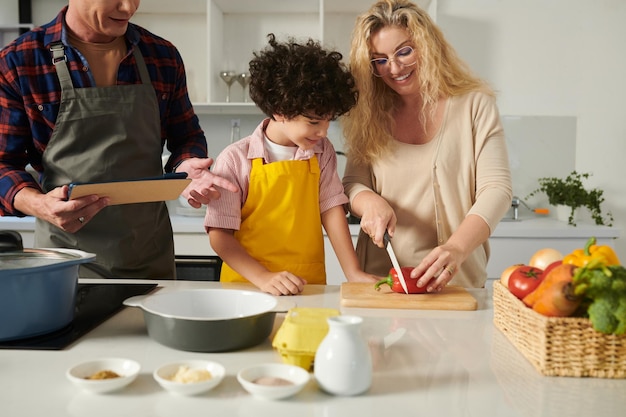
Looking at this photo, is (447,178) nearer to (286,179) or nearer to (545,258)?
(286,179)

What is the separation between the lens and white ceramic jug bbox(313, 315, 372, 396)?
0.78 metres

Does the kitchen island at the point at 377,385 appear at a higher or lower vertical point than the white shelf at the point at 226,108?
lower

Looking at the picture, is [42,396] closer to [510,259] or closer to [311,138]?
[311,138]

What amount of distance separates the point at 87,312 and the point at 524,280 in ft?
2.63

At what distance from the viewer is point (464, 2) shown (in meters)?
3.21

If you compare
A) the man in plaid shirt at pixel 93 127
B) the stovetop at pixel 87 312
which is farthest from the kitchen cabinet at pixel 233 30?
the stovetop at pixel 87 312

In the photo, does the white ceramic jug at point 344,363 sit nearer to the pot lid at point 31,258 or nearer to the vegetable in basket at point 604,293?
the vegetable in basket at point 604,293

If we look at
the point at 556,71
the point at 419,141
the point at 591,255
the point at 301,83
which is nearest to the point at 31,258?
the point at 301,83

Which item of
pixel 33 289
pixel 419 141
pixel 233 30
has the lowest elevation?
pixel 33 289

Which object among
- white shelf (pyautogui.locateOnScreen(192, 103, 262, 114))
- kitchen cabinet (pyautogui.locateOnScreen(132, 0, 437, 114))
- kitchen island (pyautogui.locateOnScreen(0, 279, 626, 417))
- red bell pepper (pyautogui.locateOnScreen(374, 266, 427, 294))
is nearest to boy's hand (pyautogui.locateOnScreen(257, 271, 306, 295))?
red bell pepper (pyautogui.locateOnScreen(374, 266, 427, 294))

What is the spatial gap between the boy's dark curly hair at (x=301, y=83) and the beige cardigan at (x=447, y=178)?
0.26m

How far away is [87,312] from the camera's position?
3.81 ft

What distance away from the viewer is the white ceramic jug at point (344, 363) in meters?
0.78

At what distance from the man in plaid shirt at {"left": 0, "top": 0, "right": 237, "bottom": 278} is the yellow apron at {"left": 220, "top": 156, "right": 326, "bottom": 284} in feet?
0.44
